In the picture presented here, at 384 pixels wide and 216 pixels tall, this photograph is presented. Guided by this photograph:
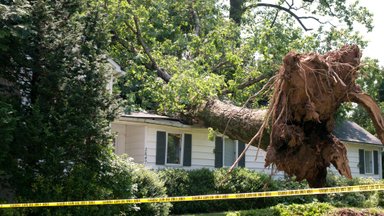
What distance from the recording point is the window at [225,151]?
18.7 meters

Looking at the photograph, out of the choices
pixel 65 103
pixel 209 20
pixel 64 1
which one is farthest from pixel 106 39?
pixel 209 20

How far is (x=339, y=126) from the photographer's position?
23328 millimetres

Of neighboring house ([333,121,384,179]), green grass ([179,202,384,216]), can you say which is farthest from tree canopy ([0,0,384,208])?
neighboring house ([333,121,384,179])

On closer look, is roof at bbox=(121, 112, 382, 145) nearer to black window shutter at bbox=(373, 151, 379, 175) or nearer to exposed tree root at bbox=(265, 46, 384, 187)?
black window shutter at bbox=(373, 151, 379, 175)

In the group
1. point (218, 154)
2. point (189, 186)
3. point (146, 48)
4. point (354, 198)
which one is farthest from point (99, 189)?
point (354, 198)

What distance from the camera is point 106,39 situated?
10.4 metres

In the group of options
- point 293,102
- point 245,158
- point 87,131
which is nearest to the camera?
point 293,102

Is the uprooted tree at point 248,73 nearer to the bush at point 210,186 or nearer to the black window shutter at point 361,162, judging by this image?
the bush at point 210,186

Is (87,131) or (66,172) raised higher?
(87,131)

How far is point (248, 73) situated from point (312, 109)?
9.10 meters

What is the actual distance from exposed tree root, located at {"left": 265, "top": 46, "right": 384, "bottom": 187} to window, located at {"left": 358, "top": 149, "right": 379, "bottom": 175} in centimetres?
1862

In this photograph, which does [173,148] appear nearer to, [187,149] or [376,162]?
[187,149]

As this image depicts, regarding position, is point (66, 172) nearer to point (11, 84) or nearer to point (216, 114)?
point (11, 84)

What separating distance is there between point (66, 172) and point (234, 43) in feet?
33.3
